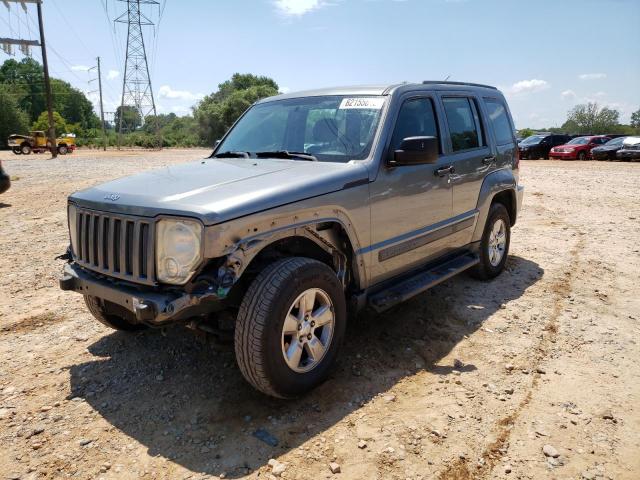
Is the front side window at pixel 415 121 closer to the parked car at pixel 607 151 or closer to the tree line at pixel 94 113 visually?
the parked car at pixel 607 151

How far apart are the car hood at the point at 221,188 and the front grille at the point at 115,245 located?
0.07 meters

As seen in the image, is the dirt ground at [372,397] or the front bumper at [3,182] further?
the front bumper at [3,182]

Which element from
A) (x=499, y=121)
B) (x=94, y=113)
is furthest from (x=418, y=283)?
(x=94, y=113)

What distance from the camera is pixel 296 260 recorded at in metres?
3.12

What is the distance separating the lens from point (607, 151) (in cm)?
2558

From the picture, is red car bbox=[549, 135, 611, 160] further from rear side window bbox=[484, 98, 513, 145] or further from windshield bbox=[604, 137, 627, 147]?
rear side window bbox=[484, 98, 513, 145]

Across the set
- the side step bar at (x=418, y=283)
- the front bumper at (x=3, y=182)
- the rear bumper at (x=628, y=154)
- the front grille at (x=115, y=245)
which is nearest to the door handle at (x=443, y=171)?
the side step bar at (x=418, y=283)

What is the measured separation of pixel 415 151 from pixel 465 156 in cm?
143

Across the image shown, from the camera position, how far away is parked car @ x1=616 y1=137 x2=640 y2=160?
24.5 metres

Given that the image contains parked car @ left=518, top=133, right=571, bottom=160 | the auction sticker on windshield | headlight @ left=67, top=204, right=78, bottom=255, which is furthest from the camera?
parked car @ left=518, top=133, right=571, bottom=160

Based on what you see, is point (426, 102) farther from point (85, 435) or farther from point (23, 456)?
point (23, 456)

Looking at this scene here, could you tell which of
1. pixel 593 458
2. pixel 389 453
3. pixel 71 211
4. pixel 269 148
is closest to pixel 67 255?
pixel 71 211

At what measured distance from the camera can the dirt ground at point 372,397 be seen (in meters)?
2.67

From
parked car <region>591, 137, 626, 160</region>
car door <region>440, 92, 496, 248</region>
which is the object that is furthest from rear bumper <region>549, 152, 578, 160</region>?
car door <region>440, 92, 496, 248</region>
